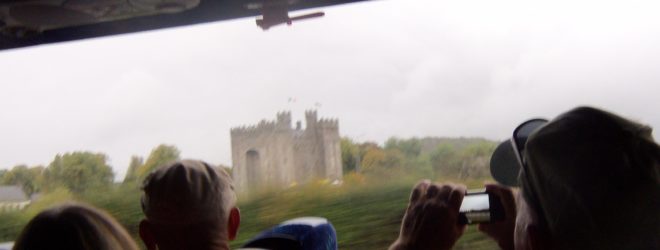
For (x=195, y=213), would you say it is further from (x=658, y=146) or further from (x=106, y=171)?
(x=658, y=146)

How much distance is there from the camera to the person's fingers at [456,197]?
→ 1.68m

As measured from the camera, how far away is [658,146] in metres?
1.19

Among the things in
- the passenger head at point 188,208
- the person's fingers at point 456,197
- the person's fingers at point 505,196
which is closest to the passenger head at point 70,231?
the passenger head at point 188,208

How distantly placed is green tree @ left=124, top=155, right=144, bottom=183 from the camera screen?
1177mm

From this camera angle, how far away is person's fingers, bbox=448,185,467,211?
168cm

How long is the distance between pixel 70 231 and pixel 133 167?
2.20 feet

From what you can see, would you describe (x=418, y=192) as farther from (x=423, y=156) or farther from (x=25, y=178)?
(x=25, y=178)

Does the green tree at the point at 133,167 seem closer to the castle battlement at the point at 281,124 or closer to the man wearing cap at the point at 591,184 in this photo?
the castle battlement at the point at 281,124

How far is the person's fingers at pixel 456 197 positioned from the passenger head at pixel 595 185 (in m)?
0.48

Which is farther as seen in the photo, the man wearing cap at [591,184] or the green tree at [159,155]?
the green tree at [159,155]

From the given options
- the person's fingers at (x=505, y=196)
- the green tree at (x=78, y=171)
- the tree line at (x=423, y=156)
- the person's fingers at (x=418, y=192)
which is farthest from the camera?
the green tree at (x=78, y=171)

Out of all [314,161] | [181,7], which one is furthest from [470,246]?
[181,7]

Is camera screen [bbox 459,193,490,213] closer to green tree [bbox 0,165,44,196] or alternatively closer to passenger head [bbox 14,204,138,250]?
passenger head [bbox 14,204,138,250]

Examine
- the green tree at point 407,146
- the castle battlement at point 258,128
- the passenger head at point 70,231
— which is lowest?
the passenger head at point 70,231
